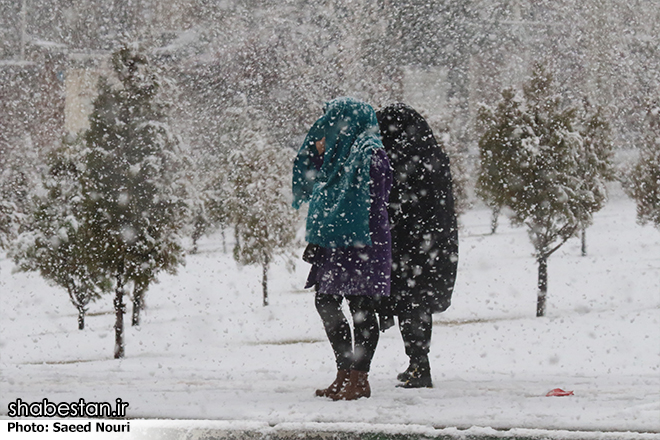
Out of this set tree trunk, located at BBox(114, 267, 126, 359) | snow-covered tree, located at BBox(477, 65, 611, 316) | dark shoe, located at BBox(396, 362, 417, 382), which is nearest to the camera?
dark shoe, located at BBox(396, 362, 417, 382)

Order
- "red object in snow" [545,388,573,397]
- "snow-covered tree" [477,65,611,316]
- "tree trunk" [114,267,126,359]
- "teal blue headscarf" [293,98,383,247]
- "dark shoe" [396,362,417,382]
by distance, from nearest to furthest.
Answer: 1. "teal blue headscarf" [293,98,383,247]
2. "red object in snow" [545,388,573,397]
3. "dark shoe" [396,362,417,382]
4. "tree trunk" [114,267,126,359]
5. "snow-covered tree" [477,65,611,316]

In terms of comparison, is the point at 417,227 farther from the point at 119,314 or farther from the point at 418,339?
the point at 119,314

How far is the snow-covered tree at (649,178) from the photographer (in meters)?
20.4

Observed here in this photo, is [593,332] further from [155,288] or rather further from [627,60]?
[627,60]

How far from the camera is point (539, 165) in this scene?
46.8 feet

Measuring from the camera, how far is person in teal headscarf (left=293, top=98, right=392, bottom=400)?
2994 mm

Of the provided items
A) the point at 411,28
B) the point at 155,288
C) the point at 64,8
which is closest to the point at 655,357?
the point at 155,288

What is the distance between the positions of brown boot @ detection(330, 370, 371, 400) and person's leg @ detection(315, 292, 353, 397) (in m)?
0.05

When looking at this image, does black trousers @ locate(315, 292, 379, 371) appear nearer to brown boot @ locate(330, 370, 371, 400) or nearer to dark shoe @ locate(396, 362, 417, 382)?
brown boot @ locate(330, 370, 371, 400)

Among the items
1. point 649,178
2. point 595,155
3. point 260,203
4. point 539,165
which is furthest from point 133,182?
point 649,178

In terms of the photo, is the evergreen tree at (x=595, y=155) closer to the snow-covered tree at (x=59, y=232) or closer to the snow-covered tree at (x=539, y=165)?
the snow-covered tree at (x=539, y=165)

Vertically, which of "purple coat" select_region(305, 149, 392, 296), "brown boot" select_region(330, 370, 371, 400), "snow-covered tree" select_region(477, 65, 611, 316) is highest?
"snow-covered tree" select_region(477, 65, 611, 316)

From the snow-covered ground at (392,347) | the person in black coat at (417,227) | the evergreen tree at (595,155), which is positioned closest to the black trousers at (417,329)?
the person in black coat at (417,227)

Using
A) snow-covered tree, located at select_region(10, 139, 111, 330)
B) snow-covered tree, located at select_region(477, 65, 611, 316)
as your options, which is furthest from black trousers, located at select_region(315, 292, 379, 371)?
snow-covered tree, located at select_region(10, 139, 111, 330)
